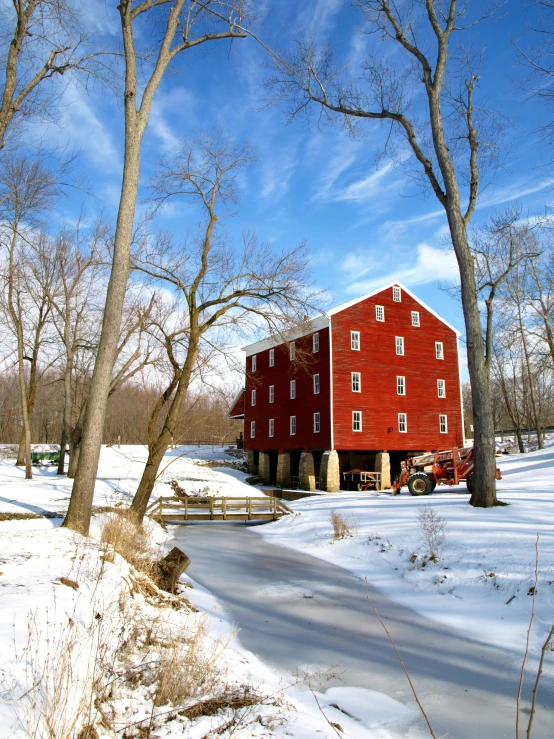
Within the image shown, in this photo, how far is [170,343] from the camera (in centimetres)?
1738

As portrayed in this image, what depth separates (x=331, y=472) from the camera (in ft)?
108

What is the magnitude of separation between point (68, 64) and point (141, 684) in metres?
12.1

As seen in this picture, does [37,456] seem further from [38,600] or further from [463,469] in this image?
[38,600]

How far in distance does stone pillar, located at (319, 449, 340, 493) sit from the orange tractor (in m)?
9.33

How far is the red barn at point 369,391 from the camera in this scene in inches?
1328

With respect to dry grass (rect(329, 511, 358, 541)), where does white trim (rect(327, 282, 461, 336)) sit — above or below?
above

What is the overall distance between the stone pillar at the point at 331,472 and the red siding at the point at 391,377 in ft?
2.28

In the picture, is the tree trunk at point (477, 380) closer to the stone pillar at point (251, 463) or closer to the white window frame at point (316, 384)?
the white window frame at point (316, 384)

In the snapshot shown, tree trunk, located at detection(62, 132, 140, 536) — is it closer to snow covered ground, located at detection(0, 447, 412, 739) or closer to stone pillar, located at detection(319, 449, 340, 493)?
snow covered ground, located at detection(0, 447, 412, 739)

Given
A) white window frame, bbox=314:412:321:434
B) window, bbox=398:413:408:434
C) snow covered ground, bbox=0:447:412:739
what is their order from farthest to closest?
window, bbox=398:413:408:434 → white window frame, bbox=314:412:321:434 → snow covered ground, bbox=0:447:412:739

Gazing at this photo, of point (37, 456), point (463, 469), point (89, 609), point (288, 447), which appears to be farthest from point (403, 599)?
point (37, 456)

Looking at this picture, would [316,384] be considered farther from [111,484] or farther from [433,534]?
[433,534]

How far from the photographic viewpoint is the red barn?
3372 centimetres

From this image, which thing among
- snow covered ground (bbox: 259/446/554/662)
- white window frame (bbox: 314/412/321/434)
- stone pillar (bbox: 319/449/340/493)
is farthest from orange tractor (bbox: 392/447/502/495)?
white window frame (bbox: 314/412/321/434)
